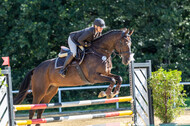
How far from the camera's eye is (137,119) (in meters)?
5.54

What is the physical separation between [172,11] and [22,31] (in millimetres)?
5982

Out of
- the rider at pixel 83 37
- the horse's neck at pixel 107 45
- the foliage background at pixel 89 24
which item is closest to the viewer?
the rider at pixel 83 37

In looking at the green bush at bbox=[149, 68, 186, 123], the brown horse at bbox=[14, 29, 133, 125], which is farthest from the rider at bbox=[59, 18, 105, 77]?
the green bush at bbox=[149, 68, 186, 123]

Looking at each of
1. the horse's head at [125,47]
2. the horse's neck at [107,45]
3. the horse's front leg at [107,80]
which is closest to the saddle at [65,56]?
the horse's neck at [107,45]

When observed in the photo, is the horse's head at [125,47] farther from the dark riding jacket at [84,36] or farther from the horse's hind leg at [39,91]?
the horse's hind leg at [39,91]

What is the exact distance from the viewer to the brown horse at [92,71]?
531cm

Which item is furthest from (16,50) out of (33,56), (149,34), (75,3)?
(149,34)

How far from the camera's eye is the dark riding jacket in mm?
5504

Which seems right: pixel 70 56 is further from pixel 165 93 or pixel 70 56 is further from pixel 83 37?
pixel 165 93

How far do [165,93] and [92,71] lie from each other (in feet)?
4.52

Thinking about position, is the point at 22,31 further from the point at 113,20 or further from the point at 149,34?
the point at 149,34

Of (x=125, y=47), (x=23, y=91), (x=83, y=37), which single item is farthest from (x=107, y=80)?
(x=23, y=91)

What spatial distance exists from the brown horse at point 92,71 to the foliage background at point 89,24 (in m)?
6.26

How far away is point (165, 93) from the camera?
→ 5.72 meters
